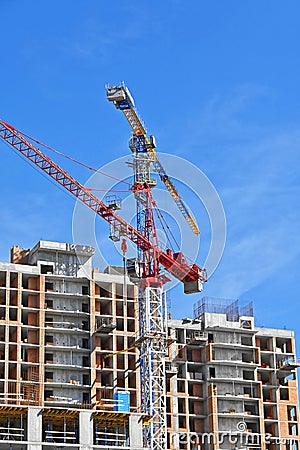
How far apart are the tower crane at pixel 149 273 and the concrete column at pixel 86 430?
77.1 ft

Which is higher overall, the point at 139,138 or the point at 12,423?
the point at 139,138

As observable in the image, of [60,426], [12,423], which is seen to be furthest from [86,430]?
[12,423]

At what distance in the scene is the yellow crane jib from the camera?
140500mm

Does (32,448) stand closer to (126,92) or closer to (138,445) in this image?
(138,445)

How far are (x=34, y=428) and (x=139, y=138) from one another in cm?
5387

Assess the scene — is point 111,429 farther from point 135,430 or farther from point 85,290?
point 85,290

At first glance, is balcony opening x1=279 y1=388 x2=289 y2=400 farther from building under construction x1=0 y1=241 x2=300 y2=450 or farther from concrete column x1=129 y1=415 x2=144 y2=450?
concrete column x1=129 y1=415 x2=144 y2=450

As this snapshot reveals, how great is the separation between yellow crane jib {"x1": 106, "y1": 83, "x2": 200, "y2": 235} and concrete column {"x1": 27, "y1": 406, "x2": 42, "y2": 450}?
4975 centimetres

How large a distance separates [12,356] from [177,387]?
2397cm

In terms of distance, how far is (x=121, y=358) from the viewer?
142875mm

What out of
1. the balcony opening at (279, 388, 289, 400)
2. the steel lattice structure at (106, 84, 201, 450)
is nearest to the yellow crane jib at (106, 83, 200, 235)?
the steel lattice structure at (106, 84, 201, 450)

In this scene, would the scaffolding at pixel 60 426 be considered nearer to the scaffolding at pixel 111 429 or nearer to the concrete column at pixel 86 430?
the concrete column at pixel 86 430

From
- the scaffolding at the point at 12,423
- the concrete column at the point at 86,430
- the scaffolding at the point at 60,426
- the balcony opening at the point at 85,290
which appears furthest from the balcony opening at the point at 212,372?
the scaffolding at the point at 12,423

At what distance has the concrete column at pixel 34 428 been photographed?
104m
